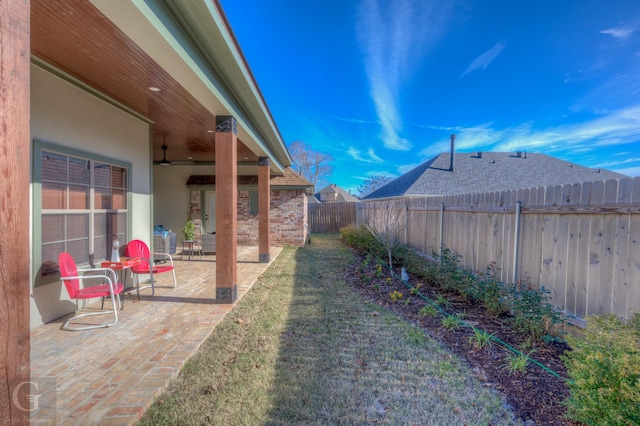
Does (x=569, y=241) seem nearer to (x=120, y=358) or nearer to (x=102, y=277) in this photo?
(x=120, y=358)

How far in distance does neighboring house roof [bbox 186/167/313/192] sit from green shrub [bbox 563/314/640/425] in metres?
9.72

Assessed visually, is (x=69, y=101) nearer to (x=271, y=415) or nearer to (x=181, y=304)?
(x=181, y=304)

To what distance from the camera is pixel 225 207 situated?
4457 mm

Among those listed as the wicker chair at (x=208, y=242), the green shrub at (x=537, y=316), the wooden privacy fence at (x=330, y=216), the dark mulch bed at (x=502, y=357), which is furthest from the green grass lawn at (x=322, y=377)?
the wooden privacy fence at (x=330, y=216)

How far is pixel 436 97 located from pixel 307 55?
908cm

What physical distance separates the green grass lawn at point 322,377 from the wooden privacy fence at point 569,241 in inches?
63.1

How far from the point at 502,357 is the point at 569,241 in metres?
1.56

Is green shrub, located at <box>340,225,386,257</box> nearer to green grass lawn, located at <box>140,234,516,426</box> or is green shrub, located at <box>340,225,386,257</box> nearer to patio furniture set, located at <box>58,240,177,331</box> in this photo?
green grass lawn, located at <box>140,234,516,426</box>

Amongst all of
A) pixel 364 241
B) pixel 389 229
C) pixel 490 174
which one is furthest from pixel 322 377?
→ pixel 490 174

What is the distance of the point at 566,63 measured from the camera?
1061cm

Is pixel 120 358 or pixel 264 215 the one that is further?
pixel 264 215

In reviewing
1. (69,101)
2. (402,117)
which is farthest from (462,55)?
(69,101)

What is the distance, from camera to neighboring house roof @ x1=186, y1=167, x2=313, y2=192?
10.5 metres

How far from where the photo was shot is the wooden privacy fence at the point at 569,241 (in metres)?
2.71
